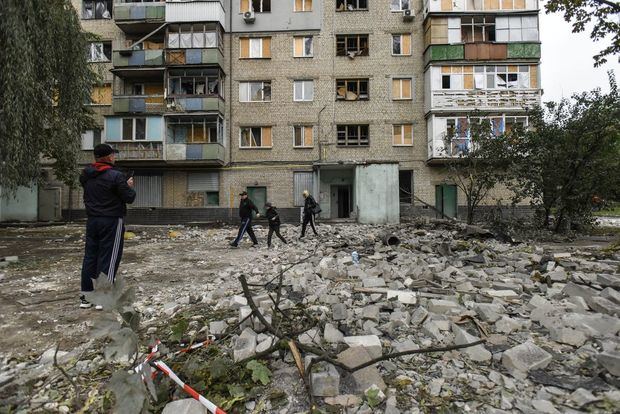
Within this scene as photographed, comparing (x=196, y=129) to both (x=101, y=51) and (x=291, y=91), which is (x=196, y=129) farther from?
(x=101, y=51)

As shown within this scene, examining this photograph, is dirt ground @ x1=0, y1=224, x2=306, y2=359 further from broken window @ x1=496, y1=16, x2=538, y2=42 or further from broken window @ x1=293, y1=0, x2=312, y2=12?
broken window @ x1=496, y1=16, x2=538, y2=42

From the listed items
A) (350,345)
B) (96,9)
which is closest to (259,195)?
(96,9)

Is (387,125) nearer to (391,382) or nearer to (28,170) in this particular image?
(28,170)

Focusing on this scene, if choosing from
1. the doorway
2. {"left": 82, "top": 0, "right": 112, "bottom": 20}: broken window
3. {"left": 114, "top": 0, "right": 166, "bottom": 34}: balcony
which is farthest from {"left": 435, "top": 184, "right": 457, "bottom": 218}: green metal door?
{"left": 82, "top": 0, "right": 112, "bottom": 20}: broken window

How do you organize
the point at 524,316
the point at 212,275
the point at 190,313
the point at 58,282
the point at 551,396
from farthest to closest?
the point at 212,275 < the point at 58,282 < the point at 190,313 < the point at 524,316 < the point at 551,396

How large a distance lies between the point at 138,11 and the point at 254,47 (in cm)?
723

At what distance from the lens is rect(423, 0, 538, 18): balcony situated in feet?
70.7

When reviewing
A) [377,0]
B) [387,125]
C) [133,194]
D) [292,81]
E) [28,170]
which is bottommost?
[133,194]

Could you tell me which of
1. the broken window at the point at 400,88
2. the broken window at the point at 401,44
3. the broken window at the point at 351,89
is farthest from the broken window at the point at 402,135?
the broken window at the point at 401,44

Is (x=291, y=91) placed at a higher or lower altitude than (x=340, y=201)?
higher

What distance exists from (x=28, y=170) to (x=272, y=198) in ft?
47.2

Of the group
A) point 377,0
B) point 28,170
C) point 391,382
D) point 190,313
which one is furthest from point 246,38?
point 391,382

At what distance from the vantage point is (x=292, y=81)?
23172 mm

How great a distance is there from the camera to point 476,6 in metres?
21.8
